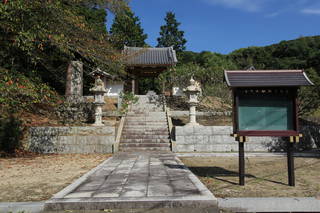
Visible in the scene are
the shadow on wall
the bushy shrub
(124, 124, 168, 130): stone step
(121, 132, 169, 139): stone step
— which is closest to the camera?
the bushy shrub

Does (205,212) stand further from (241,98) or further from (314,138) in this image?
(314,138)

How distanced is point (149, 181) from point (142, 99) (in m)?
12.3

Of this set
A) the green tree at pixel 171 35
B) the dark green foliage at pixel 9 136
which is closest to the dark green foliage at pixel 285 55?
the green tree at pixel 171 35

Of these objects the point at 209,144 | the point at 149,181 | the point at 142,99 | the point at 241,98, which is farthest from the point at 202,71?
the point at 149,181

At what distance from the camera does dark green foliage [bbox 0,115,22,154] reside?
30.4 feet

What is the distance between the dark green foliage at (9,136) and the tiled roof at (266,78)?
8.77m

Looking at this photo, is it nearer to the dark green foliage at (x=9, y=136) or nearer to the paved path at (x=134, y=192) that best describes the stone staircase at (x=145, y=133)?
the dark green foliage at (x=9, y=136)

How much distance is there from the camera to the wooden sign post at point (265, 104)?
15.6 feet

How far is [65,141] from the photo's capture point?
9789mm

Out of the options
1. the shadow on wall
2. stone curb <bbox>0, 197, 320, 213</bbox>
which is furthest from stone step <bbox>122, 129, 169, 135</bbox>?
stone curb <bbox>0, 197, 320, 213</bbox>

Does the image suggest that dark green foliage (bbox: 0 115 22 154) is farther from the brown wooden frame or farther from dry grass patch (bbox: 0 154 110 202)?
the brown wooden frame

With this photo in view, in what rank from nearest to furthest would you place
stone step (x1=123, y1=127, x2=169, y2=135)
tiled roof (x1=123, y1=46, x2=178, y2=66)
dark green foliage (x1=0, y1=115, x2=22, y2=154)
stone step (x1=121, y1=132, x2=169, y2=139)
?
1. dark green foliage (x1=0, y1=115, x2=22, y2=154)
2. stone step (x1=121, y1=132, x2=169, y2=139)
3. stone step (x1=123, y1=127, x2=169, y2=135)
4. tiled roof (x1=123, y1=46, x2=178, y2=66)

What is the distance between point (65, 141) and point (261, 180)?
7.83 m

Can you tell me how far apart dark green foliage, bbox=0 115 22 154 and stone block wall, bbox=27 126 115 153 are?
1.61ft
